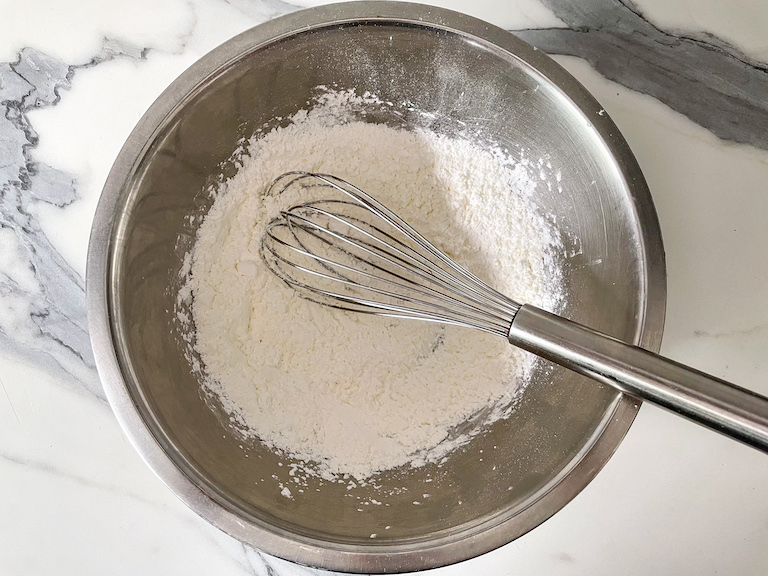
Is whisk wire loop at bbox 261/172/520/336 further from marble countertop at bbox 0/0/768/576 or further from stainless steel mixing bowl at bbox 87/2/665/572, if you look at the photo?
marble countertop at bbox 0/0/768/576

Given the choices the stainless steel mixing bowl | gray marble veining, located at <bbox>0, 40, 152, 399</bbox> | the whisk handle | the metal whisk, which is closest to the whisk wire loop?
the metal whisk

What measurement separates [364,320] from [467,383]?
21 cm

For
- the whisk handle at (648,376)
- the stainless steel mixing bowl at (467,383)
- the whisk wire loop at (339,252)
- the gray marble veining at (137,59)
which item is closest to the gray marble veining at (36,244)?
the gray marble veining at (137,59)

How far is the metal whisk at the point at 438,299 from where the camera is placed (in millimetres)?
596

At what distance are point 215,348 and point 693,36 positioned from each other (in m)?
1.01

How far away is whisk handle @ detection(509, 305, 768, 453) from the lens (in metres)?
0.58

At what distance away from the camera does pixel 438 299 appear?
2.96 ft

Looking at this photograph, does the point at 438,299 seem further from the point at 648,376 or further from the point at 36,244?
the point at 36,244

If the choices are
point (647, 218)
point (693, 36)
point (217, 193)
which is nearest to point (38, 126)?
point (217, 193)

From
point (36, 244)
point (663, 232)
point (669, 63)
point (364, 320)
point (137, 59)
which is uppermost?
point (669, 63)

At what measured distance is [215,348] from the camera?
931 millimetres

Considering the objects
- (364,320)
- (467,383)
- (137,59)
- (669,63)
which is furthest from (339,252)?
(669,63)

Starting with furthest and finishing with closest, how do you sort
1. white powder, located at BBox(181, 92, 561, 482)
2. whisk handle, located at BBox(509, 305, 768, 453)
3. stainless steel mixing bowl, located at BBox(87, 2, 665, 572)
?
white powder, located at BBox(181, 92, 561, 482) < stainless steel mixing bowl, located at BBox(87, 2, 665, 572) < whisk handle, located at BBox(509, 305, 768, 453)

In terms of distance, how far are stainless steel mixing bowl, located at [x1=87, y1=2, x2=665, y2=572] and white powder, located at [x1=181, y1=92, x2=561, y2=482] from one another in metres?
0.04
